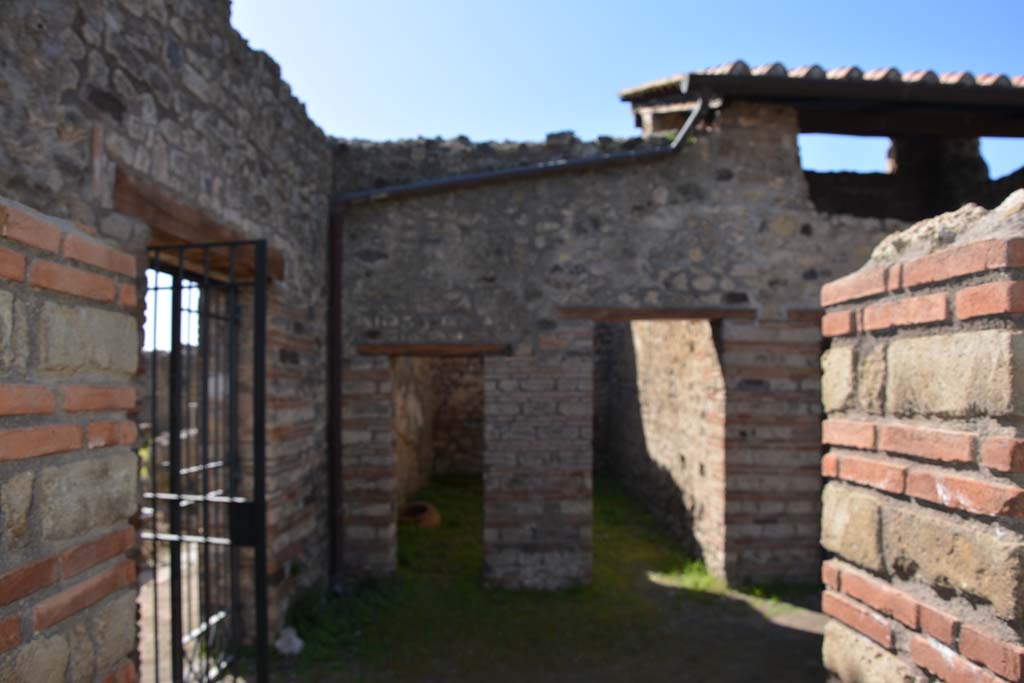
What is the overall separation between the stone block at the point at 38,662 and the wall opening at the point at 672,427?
5.21m

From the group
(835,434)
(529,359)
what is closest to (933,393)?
(835,434)

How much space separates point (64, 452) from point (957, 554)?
221 cm

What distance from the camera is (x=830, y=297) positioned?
7.17 ft

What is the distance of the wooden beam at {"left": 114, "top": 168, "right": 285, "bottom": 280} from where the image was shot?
2934 millimetres

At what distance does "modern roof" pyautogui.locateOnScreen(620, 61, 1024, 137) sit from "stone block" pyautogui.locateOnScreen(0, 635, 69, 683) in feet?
18.4

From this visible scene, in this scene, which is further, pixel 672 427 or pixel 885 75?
pixel 672 427

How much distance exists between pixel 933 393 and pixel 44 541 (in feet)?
7.30

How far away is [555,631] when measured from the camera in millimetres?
5133

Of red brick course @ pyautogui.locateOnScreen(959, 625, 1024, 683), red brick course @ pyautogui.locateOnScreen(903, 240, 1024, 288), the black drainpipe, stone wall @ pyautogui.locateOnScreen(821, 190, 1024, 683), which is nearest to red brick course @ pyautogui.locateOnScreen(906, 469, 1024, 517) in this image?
stone wall @ pyautogui.locateOnScreen(821, 190, 1024, 683)

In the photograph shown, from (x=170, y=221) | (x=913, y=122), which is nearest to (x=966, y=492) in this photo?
(x=170, y=221)

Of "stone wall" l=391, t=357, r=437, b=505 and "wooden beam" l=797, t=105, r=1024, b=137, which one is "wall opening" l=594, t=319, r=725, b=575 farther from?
"stone wall" l=391, t=357, r=437, b=505

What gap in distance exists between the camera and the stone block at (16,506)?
1459 mm

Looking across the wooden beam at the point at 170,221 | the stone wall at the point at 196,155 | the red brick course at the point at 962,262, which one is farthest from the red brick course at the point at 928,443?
the wooden beam at the point at 170,221

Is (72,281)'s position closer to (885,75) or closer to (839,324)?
(839,324)
